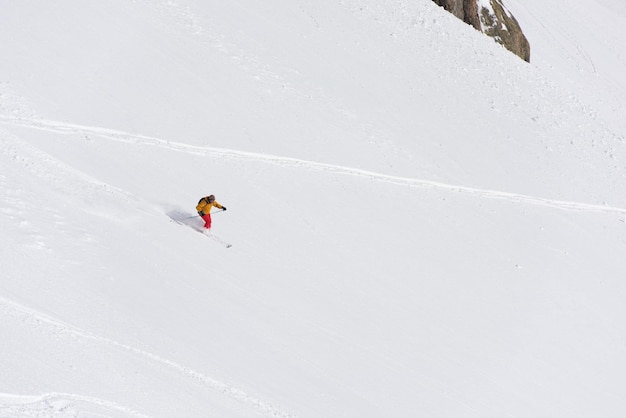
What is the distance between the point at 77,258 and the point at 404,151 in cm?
1099

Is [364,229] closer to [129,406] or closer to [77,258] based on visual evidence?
[77,258]

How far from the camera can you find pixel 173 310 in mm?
11680

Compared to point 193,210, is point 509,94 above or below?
above

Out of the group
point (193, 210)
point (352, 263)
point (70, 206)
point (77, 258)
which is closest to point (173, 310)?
point (77, 258)

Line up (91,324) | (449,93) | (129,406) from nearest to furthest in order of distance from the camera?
(129,406), (91,324), (449,93)

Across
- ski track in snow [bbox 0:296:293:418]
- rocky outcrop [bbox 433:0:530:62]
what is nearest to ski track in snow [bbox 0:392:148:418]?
ski track in snow [bbox 0:296:293:418]

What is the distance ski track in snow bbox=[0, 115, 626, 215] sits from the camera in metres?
15.8

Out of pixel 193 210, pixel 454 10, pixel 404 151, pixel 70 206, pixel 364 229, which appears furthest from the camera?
pixel 454 10

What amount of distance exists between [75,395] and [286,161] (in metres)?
10.3

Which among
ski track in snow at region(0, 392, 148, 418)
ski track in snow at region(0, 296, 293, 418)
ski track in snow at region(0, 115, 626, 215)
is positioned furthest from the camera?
ski track in snow at region(0, 115, 626, 215)

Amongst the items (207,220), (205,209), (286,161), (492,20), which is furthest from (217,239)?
(492,20)

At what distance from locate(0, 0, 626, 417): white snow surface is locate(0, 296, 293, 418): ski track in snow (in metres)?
0.03

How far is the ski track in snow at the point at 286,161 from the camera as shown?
15.8m

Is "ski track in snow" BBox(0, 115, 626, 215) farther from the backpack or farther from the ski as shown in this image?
the ski
